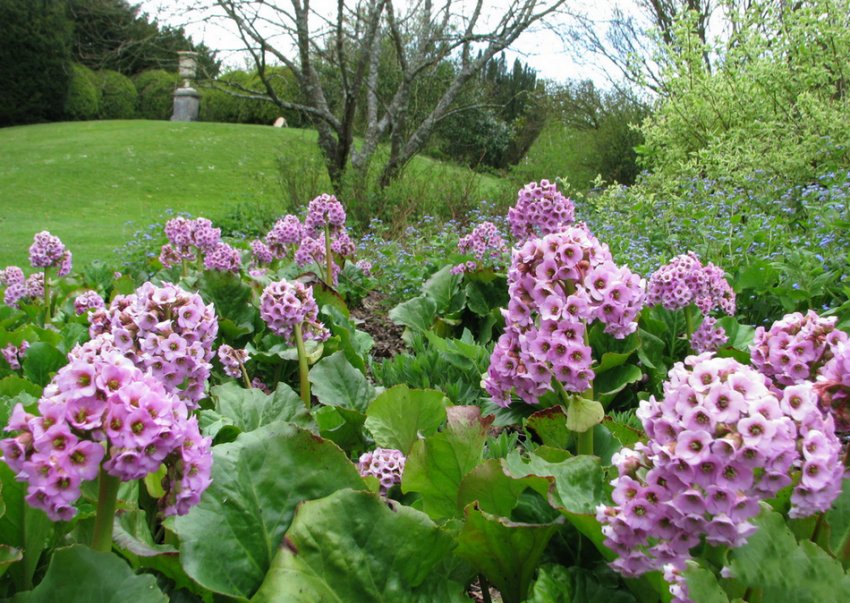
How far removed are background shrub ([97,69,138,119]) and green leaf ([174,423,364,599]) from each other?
29.2 meters

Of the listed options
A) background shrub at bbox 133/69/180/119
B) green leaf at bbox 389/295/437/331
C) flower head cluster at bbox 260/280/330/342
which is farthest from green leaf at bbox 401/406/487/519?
background shrub at bbox 133/69/180/119

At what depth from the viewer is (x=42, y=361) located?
100 inches

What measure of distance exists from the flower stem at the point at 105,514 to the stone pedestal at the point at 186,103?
2916 cm

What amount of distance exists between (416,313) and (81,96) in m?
26.5

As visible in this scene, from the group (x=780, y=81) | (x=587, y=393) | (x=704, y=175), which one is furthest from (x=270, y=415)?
(x=704, y=175)

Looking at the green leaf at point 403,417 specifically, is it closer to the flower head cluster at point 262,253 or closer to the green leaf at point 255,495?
the green leaf at point 255,495

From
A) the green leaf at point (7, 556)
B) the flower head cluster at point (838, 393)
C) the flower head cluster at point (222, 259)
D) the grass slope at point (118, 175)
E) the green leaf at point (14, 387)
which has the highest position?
the flower head cluster at point (838, 393)

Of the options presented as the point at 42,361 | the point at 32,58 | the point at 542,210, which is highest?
the point at 32,58

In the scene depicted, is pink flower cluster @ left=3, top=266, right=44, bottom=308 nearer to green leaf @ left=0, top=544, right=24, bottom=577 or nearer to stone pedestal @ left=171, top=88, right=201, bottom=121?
green leaf @ left=0, top=544, right=24, bottom=577

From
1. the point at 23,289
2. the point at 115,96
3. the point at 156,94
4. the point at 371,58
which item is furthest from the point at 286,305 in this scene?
the point at 156,94

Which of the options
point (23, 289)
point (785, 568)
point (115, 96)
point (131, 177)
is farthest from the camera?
point (115, 96)

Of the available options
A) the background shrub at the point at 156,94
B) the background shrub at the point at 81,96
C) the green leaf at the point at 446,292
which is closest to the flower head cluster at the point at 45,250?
the green leaf at the point at 446,292

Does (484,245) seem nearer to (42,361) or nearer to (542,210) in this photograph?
(542,210)

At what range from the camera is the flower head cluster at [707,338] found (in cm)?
286
